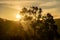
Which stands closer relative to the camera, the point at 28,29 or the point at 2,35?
the point at 2,35

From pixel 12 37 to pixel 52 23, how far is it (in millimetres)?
9925

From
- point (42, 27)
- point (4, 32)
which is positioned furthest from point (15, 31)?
point (42, 27)

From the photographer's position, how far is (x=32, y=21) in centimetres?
4659

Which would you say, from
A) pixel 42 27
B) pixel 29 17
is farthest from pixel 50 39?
pixel 29 17

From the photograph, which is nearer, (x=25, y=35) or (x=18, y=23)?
(x=25, y=35)

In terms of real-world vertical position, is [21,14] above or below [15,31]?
above

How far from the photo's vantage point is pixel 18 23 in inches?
1935

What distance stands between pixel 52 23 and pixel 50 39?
3.46 meters

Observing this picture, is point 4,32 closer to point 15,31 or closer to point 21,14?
point 15,31

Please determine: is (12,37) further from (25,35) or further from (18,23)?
(18,23)

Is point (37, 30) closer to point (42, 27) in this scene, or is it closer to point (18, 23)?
point (42, 27)

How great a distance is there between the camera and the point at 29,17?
154ft

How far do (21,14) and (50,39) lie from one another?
785cm

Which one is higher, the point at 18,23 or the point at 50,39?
the point at 18,23
